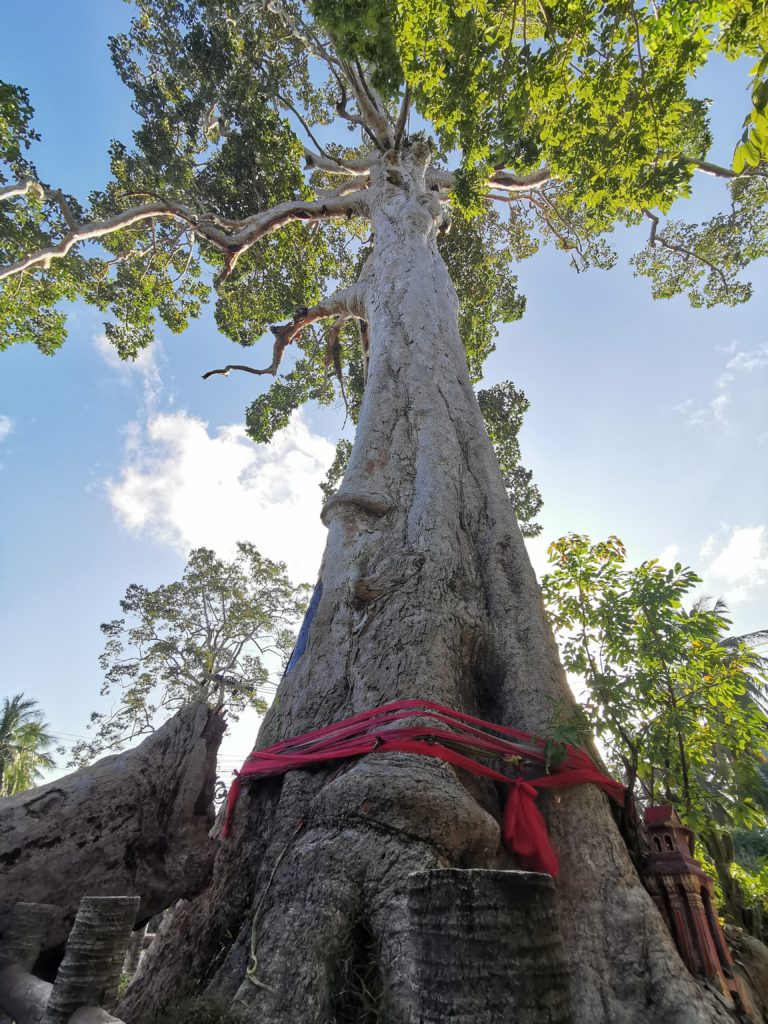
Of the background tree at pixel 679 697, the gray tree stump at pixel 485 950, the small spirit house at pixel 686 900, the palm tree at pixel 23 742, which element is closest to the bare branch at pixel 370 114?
the background tree at pixel 679 697

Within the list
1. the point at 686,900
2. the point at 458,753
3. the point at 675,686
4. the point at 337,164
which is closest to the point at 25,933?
the point at 458,753

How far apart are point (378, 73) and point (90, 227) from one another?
541 centimetres

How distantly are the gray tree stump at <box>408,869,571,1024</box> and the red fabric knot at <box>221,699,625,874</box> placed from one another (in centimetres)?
73

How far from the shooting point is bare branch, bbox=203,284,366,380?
214 inches

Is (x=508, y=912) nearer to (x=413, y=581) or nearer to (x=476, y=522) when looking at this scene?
(x=413, y=581)

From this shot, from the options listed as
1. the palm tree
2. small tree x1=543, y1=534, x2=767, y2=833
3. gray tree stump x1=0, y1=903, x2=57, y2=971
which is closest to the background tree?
small tree x1=543, y1=534, x2=767, y2=833

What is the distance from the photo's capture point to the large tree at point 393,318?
153 cm

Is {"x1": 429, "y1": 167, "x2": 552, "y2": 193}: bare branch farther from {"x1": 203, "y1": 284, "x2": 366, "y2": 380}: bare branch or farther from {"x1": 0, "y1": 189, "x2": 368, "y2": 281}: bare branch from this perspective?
{"x1": 203, "y1": 284, "x2": 366, "y2": 380}: bare branch

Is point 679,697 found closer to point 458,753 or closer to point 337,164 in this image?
point 458,753

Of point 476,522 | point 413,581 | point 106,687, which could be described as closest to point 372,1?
point 476,522

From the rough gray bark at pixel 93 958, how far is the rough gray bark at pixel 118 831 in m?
0.61

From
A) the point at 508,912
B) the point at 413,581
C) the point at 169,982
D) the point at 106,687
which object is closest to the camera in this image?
the point at 508,912

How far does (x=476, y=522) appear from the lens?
3.05m

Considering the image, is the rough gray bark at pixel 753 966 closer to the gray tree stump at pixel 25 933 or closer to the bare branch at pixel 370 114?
the gray tree stump at pixel 25 933
